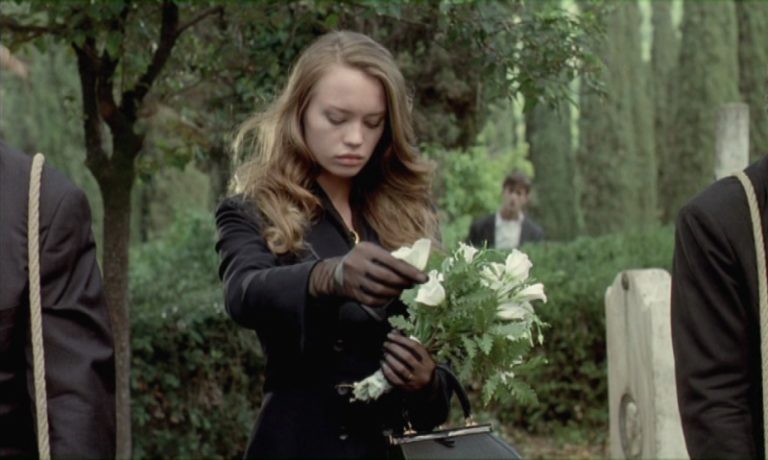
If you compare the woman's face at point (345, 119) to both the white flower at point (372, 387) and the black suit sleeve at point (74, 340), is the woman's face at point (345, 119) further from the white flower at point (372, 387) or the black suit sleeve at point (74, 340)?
the black suit sleeve at point (74, 340)

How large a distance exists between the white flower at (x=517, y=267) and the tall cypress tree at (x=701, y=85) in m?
27.0

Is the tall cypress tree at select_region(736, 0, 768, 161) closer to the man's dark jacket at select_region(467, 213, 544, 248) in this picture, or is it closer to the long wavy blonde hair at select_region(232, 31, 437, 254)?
the man's dark jacket at select_region(467, 213, 544, 248)

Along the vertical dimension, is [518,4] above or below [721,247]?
above

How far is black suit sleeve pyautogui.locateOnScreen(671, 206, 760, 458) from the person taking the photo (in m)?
2.96

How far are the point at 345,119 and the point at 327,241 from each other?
0.28 meters

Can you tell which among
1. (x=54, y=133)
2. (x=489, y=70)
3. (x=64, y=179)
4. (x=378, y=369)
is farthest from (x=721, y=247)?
(x=54, y=133)

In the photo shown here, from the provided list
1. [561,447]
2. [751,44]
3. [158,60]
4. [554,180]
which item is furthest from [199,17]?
[554,180]

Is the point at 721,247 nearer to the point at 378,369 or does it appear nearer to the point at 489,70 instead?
the point at 378,369

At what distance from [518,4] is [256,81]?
1.29 meters

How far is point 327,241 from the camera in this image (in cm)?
361

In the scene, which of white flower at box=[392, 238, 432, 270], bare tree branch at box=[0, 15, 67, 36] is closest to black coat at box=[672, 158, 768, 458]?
white flower at box=[392, 238, 432, 270]

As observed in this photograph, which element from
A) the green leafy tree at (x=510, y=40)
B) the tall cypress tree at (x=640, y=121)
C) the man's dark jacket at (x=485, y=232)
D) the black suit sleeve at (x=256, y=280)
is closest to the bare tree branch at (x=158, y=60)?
the green leafy tree at (x=510, y=40)

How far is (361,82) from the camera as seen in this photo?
11.8 ft

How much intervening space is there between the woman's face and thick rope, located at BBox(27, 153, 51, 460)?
2.69 feet
